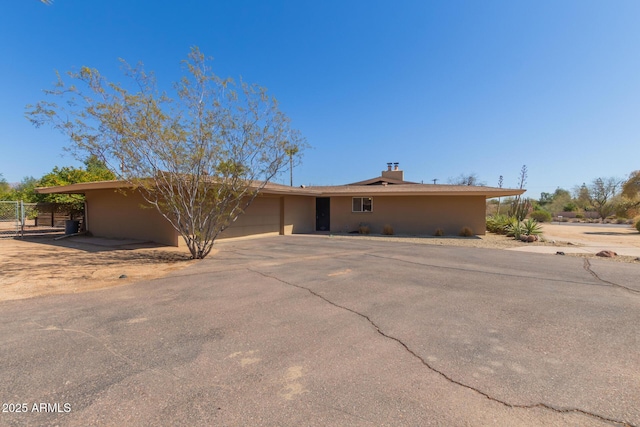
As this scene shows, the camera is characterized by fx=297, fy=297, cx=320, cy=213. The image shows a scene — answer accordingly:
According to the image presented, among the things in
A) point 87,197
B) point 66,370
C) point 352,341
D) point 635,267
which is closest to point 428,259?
point 635,267

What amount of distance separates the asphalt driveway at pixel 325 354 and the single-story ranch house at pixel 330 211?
8695 millimetres

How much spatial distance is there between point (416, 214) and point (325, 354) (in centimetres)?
1521

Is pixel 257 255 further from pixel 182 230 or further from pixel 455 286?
pixel 455 286

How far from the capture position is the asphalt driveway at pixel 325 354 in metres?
2.39

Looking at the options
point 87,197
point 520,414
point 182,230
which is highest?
point 87,197

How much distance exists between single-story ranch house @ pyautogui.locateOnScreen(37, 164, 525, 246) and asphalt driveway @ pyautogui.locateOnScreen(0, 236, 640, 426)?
8.70m

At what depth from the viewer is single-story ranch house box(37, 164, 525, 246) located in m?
14.0

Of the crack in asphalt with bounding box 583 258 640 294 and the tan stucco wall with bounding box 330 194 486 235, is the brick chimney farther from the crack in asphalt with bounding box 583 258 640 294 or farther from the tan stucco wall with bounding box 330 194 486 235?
the crack in asphalt with bounding box 583 258 640 294

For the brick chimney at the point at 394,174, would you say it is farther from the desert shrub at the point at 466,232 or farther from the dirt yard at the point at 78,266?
the dirt yard at the point at 78,266

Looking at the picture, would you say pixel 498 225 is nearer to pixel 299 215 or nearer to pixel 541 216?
pixel 299 215

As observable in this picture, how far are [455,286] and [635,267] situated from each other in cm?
622

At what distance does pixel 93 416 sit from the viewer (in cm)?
230

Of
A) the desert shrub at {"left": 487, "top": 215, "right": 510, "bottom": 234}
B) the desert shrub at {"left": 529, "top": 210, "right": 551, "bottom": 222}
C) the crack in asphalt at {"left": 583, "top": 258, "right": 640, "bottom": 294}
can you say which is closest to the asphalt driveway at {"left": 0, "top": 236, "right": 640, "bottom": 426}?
the crack in asphalt at {"left": 583, "top": 258, "right": 640, "bottom": 294}

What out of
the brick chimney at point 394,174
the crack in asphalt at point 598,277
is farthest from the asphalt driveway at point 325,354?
the brick chimney at point 394,174
